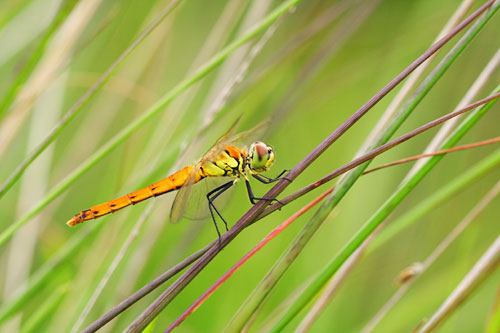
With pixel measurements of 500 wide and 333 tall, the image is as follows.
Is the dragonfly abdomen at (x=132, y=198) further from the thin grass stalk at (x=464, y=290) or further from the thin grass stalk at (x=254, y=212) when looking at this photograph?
the thin grass stalk at (x=464, y=290)

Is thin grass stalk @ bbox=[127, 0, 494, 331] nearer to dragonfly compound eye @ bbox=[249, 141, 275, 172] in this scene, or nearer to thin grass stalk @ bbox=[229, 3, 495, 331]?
thin grass stalk @ bbox=[229, 3, 495, 331]

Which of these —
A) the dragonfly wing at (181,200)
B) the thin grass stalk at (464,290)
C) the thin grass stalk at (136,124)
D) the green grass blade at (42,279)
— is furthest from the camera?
the dragonfly wing at (181,200)

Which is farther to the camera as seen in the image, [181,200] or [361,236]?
[181,200]

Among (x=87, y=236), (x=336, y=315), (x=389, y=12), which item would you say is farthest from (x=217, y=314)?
(x=389, y=12)

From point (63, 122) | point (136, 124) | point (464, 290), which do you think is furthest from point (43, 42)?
point (464, 290)

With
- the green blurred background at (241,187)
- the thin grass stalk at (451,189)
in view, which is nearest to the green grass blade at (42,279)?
the green blurred background at (241,187)

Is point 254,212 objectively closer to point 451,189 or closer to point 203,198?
point 451,189
